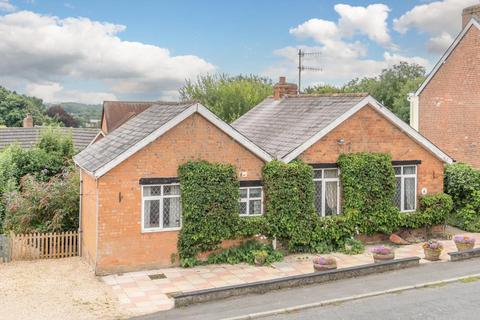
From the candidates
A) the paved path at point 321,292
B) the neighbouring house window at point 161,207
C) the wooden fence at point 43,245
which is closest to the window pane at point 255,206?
the neighbouring house window at point 161,207

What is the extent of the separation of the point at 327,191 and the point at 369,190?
5.08 feet

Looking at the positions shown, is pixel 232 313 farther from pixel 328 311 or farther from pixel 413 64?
pixel 413 64

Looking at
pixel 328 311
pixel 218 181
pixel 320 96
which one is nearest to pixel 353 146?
pixel 320 96

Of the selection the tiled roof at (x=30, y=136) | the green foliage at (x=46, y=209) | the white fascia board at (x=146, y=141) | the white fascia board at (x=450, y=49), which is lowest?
the green foliage at (x=46, y=209)

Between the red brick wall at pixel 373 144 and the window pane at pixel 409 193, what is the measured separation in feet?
0.86

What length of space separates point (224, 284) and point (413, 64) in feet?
209

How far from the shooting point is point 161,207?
18109 millimetres

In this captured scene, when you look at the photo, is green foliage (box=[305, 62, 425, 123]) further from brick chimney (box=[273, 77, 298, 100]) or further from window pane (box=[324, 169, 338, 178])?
window pane (box=[324, 169, 338, 178])

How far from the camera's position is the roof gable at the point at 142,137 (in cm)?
1755

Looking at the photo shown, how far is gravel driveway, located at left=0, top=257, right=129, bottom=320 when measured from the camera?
13849 mm

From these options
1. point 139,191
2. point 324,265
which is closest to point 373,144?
point 324,265

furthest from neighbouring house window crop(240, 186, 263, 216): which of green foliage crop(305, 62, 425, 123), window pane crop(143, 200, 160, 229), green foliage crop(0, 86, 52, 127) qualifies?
green foliage crop(0, 86, 52, 127)

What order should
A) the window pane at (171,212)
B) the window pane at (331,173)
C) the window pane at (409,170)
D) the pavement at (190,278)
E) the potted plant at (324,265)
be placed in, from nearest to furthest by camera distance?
the pavement at (190,278), the potted plant at (324,265), the window pane at (171,212), the window pane at (331,173), the window pane at (409,170)

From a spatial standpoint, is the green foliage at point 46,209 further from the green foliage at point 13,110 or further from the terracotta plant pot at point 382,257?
the green foliage at point 13,110
